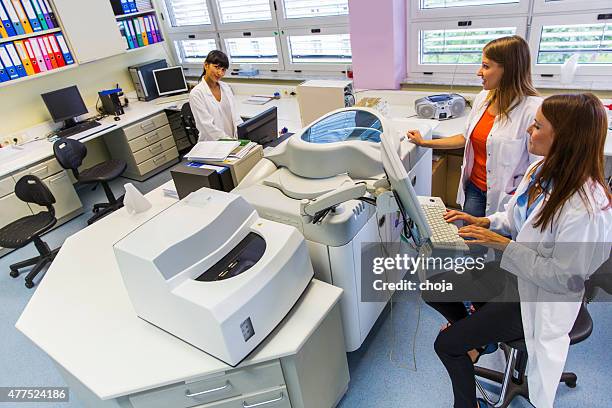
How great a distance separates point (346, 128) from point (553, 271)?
1.00 m

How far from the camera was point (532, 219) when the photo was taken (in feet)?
3.98

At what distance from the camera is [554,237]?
1.16 metres

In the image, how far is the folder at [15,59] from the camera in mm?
3384

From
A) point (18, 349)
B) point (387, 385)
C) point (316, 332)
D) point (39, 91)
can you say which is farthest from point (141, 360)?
point (39, 91)

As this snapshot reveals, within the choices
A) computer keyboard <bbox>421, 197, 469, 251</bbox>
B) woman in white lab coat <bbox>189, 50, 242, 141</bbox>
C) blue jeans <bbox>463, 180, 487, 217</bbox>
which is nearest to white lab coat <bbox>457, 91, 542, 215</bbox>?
blue jeans <bbox>463, 180, 487, 217</bbox>

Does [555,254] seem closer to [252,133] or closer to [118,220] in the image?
[252,133]

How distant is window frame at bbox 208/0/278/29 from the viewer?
395 centimetres

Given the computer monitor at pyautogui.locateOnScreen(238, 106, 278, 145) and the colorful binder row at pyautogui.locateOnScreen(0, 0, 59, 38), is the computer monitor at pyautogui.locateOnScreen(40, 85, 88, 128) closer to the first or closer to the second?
the colorful binder row at pyautogui.locateOnScreen(0, 0, 59, 38)

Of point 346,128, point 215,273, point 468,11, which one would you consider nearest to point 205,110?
point 346,128

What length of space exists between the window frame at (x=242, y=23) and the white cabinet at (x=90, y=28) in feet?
3.35

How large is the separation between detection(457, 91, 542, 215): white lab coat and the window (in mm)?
3576

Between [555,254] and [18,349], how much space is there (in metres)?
2.88

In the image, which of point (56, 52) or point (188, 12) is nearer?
point (56, 52)

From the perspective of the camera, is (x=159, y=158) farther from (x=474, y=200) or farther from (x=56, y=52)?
(x=474, y=200)
